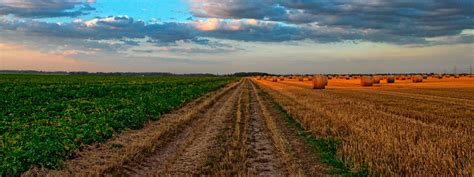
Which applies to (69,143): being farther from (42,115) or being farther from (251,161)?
(42,115)

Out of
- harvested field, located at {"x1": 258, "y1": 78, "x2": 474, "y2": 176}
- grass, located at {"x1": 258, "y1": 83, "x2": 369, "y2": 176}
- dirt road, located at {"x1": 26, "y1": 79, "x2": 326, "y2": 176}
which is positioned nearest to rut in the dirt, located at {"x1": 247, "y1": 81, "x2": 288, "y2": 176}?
dirt road, located at {"x1": 26, "y1": 79, "x2": 326, "y2": 176}

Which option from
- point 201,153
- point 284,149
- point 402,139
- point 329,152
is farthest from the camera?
point 402,139

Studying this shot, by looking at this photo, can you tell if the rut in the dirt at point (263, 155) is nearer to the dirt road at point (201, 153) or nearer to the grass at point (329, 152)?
the dirt road at point (201, 153)

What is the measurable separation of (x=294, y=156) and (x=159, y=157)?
310 centimetres

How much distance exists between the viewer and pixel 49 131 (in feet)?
42.0

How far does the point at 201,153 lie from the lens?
1093 centimetres

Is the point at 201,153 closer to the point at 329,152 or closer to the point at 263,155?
the point at 263,155

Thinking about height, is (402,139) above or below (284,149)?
above

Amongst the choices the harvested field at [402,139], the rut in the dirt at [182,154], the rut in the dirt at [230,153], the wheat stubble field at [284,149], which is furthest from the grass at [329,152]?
the rut in the dirt at [182,154]

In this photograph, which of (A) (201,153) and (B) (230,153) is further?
(A) (201,153)

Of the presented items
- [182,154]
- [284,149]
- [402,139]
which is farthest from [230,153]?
[402,139]

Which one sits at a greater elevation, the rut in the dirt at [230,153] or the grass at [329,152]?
the grass at [329,152]

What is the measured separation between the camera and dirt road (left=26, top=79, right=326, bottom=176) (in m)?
9.09

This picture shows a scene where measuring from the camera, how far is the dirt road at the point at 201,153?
29.8 ft
